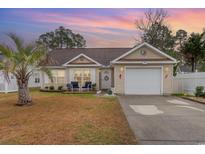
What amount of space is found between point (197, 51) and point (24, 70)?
2303 centimetres

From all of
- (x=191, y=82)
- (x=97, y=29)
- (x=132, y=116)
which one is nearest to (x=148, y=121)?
(x=132, y=116)

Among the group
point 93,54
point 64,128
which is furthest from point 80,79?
point 64,128

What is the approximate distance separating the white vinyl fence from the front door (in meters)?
6.59

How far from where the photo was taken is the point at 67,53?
28.1 m

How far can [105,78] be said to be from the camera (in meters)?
25.0

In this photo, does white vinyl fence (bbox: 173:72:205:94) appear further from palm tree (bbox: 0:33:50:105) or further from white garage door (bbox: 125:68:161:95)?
palm tree (bbox: 0:33:50:105)

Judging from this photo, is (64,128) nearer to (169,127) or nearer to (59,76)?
(169,127)

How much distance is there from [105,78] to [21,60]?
1280cm

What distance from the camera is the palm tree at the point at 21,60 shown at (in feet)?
42.0

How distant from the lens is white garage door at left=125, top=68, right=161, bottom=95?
19641mm

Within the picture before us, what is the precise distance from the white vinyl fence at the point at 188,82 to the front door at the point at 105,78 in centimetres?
659

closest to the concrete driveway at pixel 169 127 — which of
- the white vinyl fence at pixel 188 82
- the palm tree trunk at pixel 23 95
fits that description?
the palm tree trunk at pixel 23 95

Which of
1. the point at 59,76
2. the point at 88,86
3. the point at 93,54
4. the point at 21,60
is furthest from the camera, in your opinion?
the point at 93,54
